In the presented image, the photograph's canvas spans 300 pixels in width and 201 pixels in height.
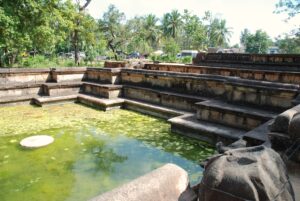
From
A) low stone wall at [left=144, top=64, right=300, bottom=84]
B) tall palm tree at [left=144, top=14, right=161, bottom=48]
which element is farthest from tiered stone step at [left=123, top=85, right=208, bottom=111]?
tall palm tree at [left=144, top=14, right=161, bottom=48]

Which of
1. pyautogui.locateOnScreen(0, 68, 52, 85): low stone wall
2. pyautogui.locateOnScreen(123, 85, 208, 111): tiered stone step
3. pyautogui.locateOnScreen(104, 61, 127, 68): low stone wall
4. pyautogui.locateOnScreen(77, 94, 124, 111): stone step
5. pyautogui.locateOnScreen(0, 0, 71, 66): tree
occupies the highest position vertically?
pyautogui.locateOnScreen(0, 0, 71, 66): tree

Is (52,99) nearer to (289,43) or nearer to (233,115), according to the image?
(233,115)

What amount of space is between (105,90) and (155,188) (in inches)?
291

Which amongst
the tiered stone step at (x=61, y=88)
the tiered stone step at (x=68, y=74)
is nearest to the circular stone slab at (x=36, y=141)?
the tiered stone step at (x=61, y=88)

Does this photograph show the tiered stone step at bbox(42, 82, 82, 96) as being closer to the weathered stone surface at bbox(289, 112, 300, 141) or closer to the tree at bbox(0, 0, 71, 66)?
the tree at bbox(0, 0, 71, 66)

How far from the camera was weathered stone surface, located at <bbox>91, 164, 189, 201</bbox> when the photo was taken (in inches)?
62.4

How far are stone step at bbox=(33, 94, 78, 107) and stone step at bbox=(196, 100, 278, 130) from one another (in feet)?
16.6

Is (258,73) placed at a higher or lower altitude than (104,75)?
higher

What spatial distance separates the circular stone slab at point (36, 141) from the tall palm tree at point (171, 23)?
5040 centimetres

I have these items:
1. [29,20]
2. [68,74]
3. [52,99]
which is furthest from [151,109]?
[29,20]

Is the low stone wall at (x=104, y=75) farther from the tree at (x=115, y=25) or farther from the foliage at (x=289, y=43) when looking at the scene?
the tree at (x=115, y=25)

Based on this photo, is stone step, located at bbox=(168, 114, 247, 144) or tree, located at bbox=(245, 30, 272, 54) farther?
tree, located at bbox=(245, 30, 272, 54)

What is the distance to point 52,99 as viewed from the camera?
8.58 metres

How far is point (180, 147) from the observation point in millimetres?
5145
